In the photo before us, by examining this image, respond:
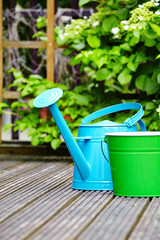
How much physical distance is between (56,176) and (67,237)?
4.16 ft

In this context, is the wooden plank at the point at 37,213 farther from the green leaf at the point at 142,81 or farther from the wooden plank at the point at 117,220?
the green leaf at the point at 142,81

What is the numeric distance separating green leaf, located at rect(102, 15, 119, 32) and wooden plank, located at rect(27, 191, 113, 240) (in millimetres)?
1424

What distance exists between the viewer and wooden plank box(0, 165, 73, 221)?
1.80 metres

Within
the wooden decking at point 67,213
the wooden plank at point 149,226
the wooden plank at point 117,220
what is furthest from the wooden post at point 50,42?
the wooden plank at point 149,226

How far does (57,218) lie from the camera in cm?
162

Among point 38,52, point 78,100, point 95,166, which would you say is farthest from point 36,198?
point 38,52

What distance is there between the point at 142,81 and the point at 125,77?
0.12 metres

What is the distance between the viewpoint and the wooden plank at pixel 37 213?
1445 millimetres

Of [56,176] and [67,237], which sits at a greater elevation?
[67,237]

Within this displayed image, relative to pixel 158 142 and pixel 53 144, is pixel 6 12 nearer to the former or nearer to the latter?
pixel 53 144

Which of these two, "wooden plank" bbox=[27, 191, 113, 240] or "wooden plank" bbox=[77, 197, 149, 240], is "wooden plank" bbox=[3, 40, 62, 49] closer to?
"wooden plank" bbox=[27, 191, 113, 240]

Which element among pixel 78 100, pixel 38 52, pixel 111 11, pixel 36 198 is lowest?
pixel 36 198

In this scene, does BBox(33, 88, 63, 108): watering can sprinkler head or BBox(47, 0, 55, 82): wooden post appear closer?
BBox(33, 88, 63, 108): watering can sprinkler head

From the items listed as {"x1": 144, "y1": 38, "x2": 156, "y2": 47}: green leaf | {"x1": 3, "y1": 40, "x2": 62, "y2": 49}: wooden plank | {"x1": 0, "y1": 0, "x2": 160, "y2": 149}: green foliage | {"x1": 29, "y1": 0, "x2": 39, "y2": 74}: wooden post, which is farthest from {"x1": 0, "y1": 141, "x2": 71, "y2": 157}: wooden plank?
{"x1": 144, "y1": 38, "x2": 156, "y2": 47}: green leaf
